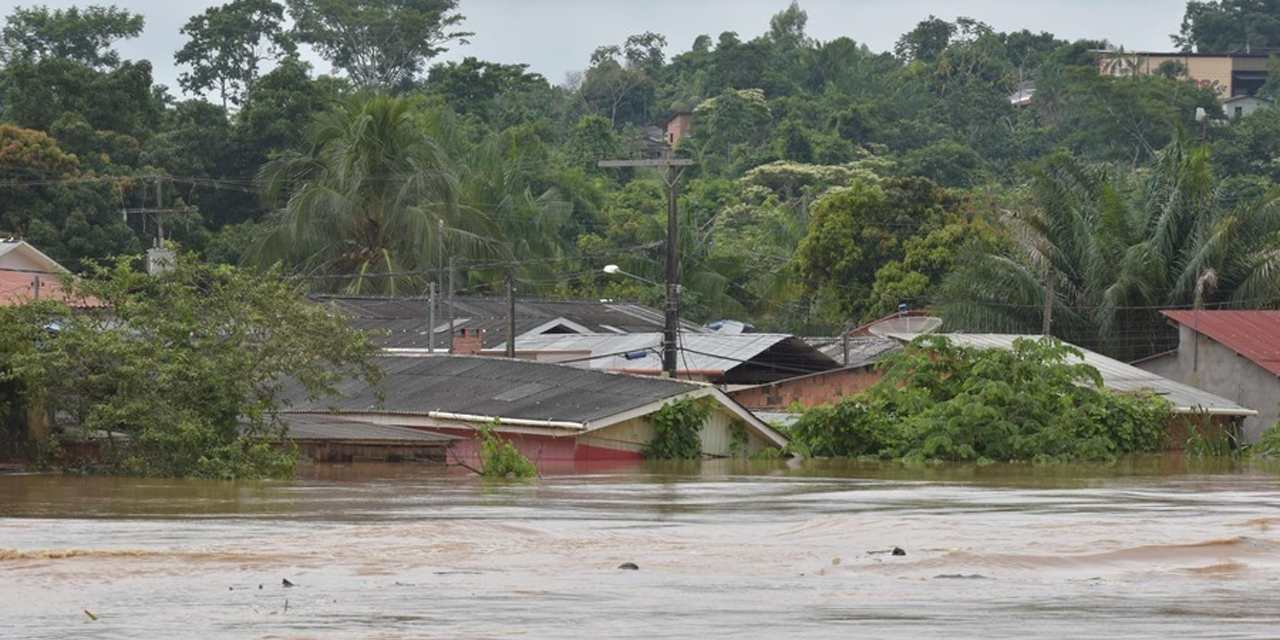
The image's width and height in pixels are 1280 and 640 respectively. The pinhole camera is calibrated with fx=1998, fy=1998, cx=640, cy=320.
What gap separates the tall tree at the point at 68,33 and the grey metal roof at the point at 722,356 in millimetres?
52860

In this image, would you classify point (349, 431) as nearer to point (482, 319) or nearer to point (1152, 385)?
point (1152, 385)

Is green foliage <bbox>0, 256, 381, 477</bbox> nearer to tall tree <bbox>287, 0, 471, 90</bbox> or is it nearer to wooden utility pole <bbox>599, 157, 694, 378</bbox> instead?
wooden utility pole <bbox>599, 157, 694, 378</bbox>

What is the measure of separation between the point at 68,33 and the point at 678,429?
63292 mm

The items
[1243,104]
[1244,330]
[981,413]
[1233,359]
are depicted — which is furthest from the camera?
[1243,104]

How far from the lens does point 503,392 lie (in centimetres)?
3159

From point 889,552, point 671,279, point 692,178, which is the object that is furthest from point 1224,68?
point 889,552

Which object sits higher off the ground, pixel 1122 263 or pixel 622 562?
pixel 1122 263

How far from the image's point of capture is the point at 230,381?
22.7 m

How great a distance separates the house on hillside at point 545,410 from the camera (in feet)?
97.8

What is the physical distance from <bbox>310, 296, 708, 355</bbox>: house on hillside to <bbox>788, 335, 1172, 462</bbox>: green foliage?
434 inches

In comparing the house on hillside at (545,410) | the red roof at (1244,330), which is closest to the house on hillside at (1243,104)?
the red roof at (1244,330)

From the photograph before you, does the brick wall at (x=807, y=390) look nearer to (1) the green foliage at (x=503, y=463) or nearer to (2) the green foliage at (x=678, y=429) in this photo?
(2) the green foliage at (x=678, y=429)

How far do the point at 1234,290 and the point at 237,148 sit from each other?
33893 millimetres

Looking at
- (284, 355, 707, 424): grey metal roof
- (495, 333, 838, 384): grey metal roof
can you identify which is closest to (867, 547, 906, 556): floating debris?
(284, 355, 707, 424): grey metal roof
